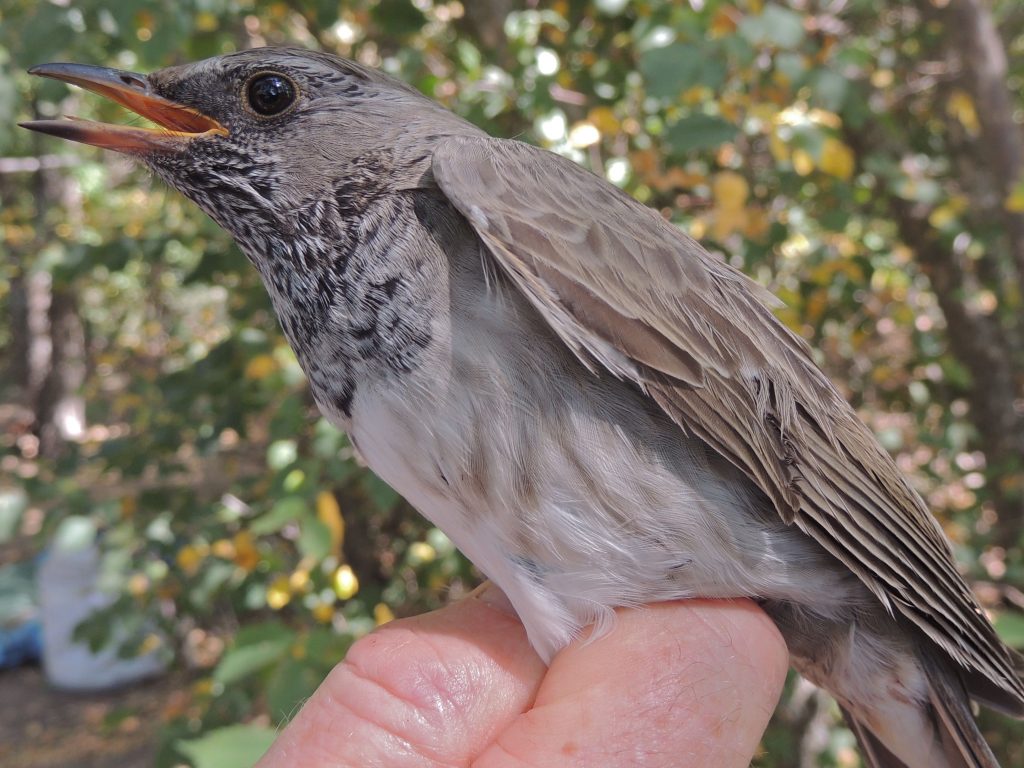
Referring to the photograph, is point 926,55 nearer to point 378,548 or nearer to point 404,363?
point 378,548

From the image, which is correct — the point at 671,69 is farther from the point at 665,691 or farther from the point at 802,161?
the point at 665,691

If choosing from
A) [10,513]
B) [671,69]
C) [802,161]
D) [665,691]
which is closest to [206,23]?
[671,69]

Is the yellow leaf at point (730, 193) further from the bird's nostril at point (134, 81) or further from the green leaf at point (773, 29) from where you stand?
the bird's nostril at point (134, 81)

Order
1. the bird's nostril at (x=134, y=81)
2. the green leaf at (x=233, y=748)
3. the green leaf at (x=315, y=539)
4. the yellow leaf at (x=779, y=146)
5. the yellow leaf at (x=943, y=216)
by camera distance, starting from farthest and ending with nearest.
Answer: the yellow leaf at (x=943, y=216)
the yellow leaf at (x=779, y=146)
the green leaf at (x=315, y=539)
the green leaf at (x=233, y=748)
the bird's nostril at (x=134, y=81)

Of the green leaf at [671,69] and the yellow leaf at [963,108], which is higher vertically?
the green leaf at [671,69]

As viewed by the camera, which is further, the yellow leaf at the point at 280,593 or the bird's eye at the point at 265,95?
the yellow leaf at the point at 280,593

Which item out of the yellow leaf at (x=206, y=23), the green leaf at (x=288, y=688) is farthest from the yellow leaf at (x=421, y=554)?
the yellow leaf at (x=206, y=23)

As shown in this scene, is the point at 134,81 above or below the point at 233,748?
above
